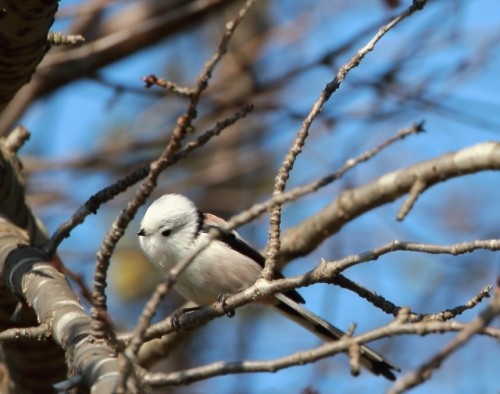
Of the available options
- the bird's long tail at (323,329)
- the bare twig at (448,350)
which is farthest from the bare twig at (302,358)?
the bird's long tail at (323,329)

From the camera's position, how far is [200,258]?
10.9 feet

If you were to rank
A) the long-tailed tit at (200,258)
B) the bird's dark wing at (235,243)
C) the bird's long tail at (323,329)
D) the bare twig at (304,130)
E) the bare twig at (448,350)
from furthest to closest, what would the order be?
the bird's dark wing at (235,243)
the long-tailed tit at (200,258)
the bird's long tail at (323,329)
the bare twig at (304,130)
the bare twig at (448,350)

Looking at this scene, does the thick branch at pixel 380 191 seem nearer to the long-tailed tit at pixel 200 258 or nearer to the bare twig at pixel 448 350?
the long-tailed tit at pixel 200 258

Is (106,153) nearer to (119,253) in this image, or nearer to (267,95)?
(267,95)

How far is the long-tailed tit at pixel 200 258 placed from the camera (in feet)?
10.7

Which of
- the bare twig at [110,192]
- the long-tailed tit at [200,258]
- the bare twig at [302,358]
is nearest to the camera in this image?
the bare twig at [302,358]

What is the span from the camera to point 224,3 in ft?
14.9

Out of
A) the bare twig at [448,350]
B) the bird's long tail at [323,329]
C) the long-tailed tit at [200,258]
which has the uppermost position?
the long-tailed tit at [200,258]

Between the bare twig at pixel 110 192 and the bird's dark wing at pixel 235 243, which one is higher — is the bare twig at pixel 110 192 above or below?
below

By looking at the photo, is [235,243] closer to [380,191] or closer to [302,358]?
[380,191]

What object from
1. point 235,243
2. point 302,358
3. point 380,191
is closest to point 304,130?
point 302,358

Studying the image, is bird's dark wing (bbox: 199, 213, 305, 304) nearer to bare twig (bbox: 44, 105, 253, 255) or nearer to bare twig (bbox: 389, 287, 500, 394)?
bare twig (bbox: 44, 105, 253, 255)

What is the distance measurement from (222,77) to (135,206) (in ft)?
11.8

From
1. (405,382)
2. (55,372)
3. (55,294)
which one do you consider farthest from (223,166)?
(405,382)
